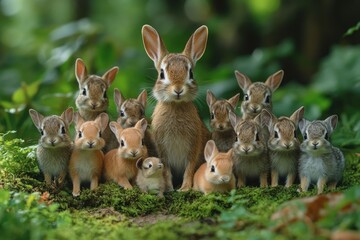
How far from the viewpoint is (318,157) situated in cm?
679

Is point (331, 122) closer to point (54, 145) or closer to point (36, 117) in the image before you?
point (54, 145)

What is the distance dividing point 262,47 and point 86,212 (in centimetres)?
1111

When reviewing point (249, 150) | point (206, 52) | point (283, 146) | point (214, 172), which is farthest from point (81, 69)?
point (206, 52)

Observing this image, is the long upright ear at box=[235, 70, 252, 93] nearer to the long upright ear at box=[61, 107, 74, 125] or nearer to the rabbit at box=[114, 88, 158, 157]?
the rabbit at box=[114, 88, 158, 157]

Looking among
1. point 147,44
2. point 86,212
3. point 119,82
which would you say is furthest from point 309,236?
point 119,82

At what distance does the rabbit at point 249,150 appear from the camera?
22.4 ft

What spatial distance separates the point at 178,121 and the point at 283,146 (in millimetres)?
1231

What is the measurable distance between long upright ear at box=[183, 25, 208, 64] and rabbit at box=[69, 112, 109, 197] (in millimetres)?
1227

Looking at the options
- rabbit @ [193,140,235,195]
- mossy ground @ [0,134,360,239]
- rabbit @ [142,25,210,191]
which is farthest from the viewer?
rabbit @ [142,25,210,191]

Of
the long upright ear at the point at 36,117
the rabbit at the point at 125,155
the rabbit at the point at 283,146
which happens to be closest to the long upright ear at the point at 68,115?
the long upright ear at the point at 36,117

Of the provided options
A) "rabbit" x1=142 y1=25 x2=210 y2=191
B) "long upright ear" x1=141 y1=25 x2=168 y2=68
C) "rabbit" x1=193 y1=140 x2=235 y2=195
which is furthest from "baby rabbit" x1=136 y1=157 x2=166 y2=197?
"long upright ear" x1=141 y1=25 x2=168 y2=68

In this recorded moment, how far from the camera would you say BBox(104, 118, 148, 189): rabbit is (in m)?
6.80

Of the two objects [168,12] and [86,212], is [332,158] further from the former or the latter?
[168,12]

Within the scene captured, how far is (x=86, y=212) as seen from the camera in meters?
6.62
